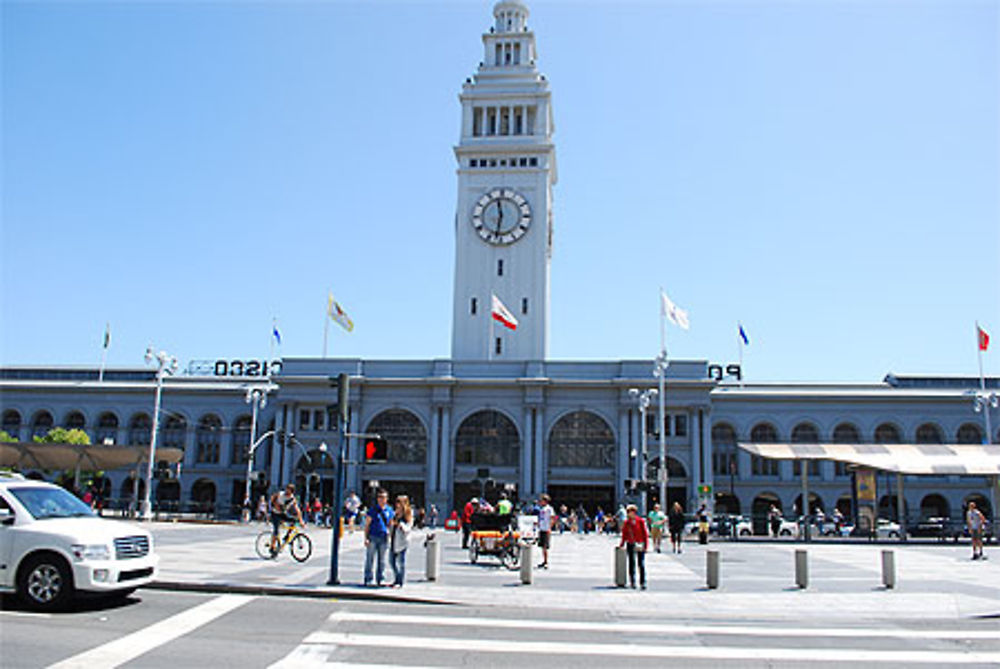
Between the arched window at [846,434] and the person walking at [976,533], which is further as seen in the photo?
the arched window at [846,434]

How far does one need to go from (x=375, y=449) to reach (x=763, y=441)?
1998 inches

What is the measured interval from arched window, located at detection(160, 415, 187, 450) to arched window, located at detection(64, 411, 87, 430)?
687cm

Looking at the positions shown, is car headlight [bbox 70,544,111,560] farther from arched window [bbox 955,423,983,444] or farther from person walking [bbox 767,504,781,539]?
arched window [bbox 955,423,983,444]

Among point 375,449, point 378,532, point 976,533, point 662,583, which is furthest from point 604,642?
point 976,533

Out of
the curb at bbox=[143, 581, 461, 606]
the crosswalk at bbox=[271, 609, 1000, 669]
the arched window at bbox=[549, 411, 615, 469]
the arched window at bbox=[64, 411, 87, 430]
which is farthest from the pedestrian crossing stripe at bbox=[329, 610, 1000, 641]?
the arched window at bbox=[64, 411, 87, 430]

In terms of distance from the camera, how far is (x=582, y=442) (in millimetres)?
59250

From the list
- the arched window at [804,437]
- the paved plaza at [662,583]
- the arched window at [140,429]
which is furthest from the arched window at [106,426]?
the arched window at [804,437]

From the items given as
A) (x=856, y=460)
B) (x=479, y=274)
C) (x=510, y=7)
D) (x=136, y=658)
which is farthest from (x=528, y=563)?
(x=510, y=7)

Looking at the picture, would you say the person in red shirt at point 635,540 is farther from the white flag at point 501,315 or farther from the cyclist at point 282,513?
the white flag at point 501,315

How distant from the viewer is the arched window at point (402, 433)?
60219mm

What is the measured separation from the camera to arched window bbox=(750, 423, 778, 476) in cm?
6088

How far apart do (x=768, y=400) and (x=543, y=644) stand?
179ft

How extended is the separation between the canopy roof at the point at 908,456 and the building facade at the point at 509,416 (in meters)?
14.3

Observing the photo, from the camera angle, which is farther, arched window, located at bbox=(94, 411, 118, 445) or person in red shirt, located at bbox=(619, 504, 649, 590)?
arched window, located at bbox=(94, 411, 118, 445)
